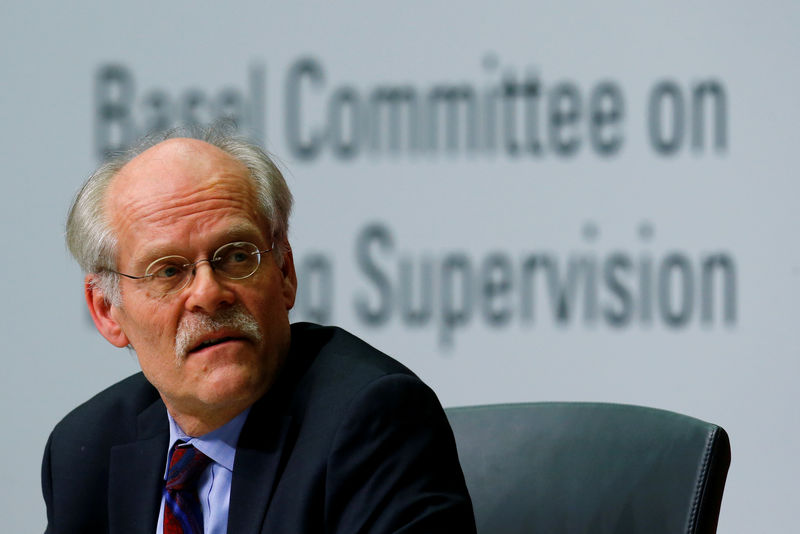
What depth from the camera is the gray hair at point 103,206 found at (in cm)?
154

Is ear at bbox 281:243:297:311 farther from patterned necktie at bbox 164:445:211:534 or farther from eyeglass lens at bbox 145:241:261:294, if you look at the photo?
patterned necktie at bbox 164:445:211:534

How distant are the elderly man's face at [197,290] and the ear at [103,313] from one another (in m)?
0.07

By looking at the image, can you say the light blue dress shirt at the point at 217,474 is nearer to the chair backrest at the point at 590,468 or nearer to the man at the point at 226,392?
the man at the point at 226,392

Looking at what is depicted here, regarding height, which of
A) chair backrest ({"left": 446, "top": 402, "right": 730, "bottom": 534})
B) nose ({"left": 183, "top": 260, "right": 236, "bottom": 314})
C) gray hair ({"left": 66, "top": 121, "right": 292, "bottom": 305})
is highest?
gray hair ({"left": 66, "top": 121, "right": 292, "bottom": 305})

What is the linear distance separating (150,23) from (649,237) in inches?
63.6

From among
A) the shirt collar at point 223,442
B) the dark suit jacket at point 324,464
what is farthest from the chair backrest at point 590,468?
the shirt collar at point 223,442

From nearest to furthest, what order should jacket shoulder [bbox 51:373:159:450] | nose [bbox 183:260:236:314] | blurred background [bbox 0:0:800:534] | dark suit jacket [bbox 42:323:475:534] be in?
1. dark suit jacket [bbox 42:323:475:534]
2. nose [bbox 183:260:236:314]
3. jacket shoulder [bbox 51:373:159:450]
4. blurred background [bbox 0:0:800:534]

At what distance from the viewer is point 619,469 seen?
1610 mm

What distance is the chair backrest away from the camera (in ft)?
4.99

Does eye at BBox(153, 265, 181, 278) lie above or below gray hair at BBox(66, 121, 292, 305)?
below

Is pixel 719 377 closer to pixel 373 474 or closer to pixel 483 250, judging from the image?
pixel 483 250

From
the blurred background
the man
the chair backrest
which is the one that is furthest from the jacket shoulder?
the blurred background

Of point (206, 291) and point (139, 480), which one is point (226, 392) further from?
point (139, 480)

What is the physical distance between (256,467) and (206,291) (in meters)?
0.26
